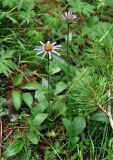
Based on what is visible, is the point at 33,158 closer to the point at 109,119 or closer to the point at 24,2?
the point at 109,119

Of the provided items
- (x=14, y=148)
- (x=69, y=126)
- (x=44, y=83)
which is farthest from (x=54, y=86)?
(x=14, y=148)

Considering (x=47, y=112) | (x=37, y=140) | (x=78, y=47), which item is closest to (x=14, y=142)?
(x=37, y=140)

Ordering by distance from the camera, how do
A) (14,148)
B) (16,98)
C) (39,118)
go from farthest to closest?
(16,98)
(39,118)
(14,148)

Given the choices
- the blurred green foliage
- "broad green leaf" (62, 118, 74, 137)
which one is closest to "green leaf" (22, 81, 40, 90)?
the blurred green foliage

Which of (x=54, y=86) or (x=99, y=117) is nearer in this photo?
(x=99, y=117)

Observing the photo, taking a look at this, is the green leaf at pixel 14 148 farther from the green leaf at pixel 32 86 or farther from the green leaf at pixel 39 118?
the green leaf at pixel 32 86

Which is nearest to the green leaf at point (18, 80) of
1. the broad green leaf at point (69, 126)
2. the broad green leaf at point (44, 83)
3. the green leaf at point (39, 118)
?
the broad green leaf at point (44, 83)

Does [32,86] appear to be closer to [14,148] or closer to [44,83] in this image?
[44,83]
